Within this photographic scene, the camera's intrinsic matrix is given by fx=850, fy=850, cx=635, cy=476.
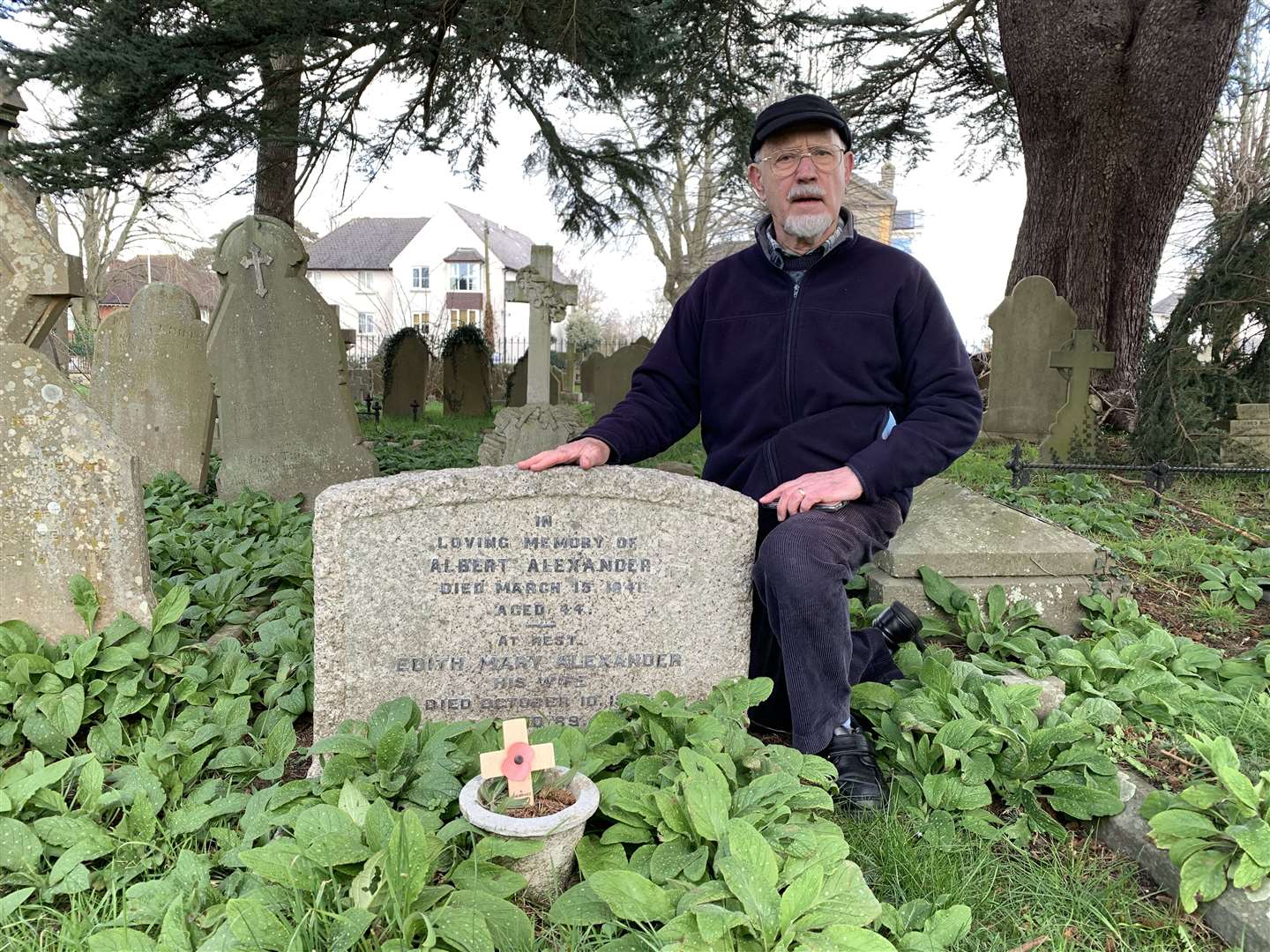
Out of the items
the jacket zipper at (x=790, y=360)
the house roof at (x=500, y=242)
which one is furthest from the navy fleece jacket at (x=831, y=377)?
the house roof at (x=500, y=242)

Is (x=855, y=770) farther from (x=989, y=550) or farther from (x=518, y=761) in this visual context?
(x=989, y=550)

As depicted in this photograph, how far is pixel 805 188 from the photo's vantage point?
8.77ft

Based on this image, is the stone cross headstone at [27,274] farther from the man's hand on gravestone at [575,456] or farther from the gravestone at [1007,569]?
the gravestone at [1007,569]

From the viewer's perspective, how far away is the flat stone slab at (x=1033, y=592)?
3518 millimetres

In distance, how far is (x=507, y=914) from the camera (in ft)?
5.63

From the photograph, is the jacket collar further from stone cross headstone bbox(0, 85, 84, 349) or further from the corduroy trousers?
stone cross headstone bbox(0, 85, 84, 349)

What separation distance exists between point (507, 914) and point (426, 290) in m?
43.7

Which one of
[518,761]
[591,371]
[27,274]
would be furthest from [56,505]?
[591,371]

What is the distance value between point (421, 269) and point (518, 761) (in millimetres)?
44919

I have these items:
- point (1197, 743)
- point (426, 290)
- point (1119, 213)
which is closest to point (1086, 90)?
point (1119, 213)

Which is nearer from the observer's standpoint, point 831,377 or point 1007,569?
point 831,377

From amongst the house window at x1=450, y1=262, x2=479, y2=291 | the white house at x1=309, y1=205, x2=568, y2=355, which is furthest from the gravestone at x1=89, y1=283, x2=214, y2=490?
the house window at x1=450, y1=262, x2=479, y2=291

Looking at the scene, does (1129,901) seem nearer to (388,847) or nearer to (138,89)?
(388,847)

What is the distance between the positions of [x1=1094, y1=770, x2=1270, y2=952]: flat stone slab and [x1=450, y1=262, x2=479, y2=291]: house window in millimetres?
43143
